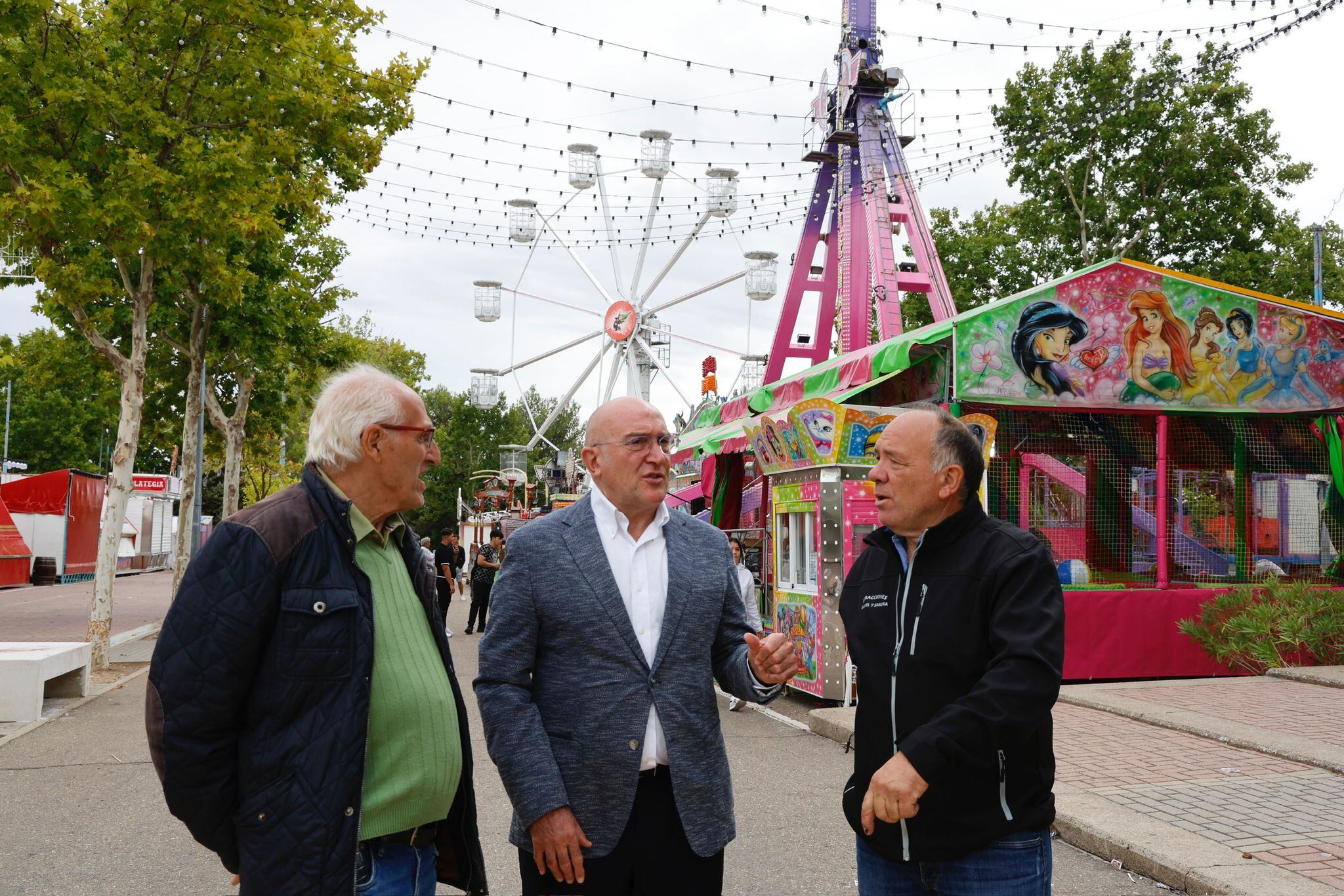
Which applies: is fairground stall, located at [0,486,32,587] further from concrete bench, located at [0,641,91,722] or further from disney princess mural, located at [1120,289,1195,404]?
disney princess mural, located at [1120,289,1195,404]

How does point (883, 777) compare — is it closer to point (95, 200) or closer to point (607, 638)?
point (607, 638)

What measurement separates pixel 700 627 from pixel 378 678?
843 mm

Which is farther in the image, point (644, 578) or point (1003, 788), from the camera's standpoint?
point (644, 578)

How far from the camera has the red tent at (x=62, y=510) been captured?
29.6 meters

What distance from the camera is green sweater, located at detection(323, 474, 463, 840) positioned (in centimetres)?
233

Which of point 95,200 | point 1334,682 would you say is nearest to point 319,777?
point 1334,682

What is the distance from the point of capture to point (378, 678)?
236 cm

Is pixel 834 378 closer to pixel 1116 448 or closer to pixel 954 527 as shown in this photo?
pixel 1116 448

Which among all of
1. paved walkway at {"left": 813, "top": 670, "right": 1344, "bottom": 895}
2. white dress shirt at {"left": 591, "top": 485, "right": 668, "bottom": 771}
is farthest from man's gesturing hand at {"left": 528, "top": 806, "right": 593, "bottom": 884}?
paved walkway at {"left": 813, "top": 670, "right": 1344, "bottom": 895}

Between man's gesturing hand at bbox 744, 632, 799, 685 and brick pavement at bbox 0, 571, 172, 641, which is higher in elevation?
man's gesturing hand at bbox 744, 632, 799, 685

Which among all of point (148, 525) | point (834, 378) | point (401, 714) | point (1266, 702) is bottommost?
point (1266, 702)

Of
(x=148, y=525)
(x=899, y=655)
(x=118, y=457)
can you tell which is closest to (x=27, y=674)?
(x=118, y=457)

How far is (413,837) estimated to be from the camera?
244 cm

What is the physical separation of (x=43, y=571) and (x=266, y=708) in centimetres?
3169
